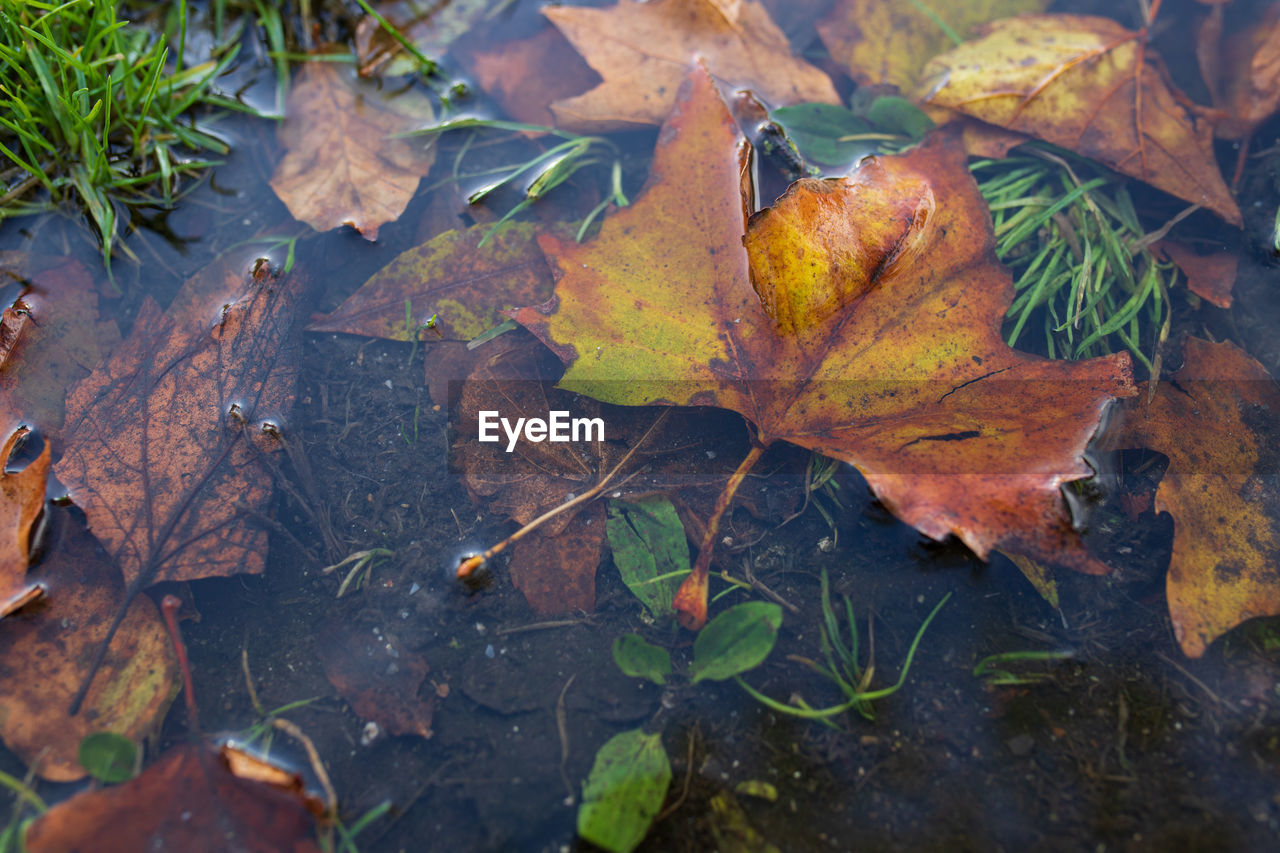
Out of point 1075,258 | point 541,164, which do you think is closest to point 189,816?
point 541,164

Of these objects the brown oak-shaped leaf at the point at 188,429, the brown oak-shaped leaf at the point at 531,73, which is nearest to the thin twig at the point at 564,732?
the brown oak-shaped leaf at the point at 188,429

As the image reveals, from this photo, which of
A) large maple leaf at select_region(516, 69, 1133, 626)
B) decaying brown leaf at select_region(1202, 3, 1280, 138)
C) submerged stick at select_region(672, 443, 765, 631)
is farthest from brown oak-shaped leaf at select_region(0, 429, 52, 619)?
decaying brown leaf at select_region(1202, 3, 1280, 138)

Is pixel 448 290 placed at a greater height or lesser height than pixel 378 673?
greater

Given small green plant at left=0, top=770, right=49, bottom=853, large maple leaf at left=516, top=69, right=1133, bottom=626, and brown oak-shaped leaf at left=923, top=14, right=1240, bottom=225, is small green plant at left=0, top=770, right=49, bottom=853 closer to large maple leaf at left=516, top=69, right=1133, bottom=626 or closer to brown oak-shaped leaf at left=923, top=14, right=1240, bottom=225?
large maple leaf at left=516, top=69, right=1133, bottom=626

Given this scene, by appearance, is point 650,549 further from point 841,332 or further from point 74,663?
point 74,663

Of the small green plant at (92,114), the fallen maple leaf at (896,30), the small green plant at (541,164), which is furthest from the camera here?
the fallen maple leaf at (896,30)

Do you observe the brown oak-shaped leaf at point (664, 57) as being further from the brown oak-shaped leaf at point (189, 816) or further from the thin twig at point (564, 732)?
the brown oak-shaped leaf at point (189, 816)
